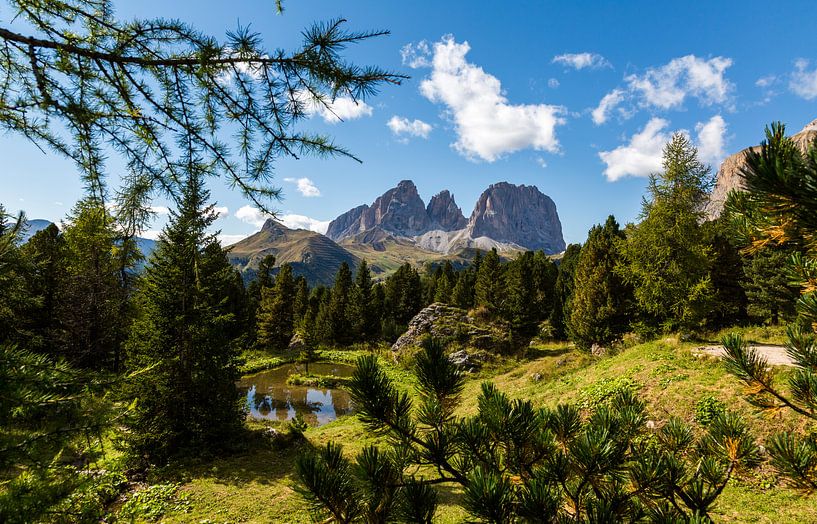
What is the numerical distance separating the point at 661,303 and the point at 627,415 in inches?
708

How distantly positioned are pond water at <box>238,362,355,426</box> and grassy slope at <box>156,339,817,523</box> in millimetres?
3426

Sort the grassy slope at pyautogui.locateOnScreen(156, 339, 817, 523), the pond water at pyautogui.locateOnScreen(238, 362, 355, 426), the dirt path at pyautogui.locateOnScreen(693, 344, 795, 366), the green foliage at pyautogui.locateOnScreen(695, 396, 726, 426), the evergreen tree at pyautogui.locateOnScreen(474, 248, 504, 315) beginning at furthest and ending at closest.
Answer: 1. the evergreen tree at pyautogui.locateOnScreen(474, 248, 504, 315)
2. the pond water at pyautogui.locateOnScreen(238, 362, 355, 426)
3. the dirt path at pyautogui.locateOnScreen(693, 344, 795, 366)
4. the green foliage at pyautogui.locateOnScreen(695, 396, 726, 426)
5. the grassy slope at pyautogui.locateOnScreen(156, 339, 817, 523)

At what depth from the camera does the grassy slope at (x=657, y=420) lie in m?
7.21

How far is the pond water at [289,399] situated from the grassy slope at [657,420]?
343cm

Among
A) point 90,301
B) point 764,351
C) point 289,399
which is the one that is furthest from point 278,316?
point 764,351

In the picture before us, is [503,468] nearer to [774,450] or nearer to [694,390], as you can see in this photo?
[774,450]

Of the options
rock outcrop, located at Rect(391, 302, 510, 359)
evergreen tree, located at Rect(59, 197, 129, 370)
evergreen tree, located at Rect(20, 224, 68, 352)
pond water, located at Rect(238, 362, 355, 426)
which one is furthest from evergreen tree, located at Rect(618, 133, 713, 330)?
evergreen tree, located at Rect(20, 224, 68, 352)

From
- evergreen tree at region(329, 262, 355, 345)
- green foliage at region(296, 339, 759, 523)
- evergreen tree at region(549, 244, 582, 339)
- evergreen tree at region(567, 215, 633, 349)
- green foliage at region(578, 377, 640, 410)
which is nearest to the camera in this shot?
green foliage at region(296, 339, 759, 523)

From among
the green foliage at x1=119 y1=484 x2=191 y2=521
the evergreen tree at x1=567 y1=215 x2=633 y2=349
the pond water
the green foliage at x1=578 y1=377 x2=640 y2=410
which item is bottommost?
the pond water

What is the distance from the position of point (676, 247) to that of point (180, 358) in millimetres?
21748

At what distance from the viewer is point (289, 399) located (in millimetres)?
23500

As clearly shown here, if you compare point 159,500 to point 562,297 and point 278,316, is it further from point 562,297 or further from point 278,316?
point 562,297

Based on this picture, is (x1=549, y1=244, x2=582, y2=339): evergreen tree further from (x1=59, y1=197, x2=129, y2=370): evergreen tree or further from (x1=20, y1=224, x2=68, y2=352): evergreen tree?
(x1=20, y1=224, x2=68, y2=352): evergreen tree

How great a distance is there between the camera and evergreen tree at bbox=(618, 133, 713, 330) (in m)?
15.9
